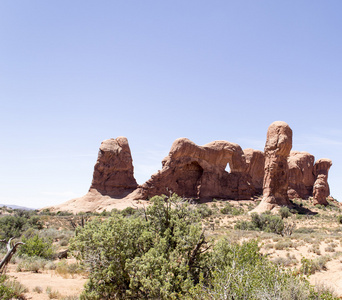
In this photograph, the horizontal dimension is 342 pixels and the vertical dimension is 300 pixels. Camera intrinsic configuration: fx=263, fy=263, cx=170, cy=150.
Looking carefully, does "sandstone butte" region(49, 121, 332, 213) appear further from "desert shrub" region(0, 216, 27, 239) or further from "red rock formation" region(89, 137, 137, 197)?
"desert shrub" region(0, 216, 27, 239)

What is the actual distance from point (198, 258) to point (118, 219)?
2.23 metres

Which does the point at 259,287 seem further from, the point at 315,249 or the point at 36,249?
the point at 36,249

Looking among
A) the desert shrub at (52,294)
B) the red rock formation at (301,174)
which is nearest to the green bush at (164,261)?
the desert shrub at (52,294)

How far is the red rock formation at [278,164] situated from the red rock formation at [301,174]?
56.6 feet

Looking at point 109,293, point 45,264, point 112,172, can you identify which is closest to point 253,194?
point 112,172

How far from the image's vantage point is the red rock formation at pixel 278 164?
34.2m

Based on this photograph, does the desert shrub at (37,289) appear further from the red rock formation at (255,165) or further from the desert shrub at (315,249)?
the red rock formation at (255,165)

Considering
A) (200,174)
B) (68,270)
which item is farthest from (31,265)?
(200,174)

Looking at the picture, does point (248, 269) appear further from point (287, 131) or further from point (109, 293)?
point (287, 131)

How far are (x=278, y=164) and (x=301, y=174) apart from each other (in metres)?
24.5

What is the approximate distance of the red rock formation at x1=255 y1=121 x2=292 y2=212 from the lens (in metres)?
34.2

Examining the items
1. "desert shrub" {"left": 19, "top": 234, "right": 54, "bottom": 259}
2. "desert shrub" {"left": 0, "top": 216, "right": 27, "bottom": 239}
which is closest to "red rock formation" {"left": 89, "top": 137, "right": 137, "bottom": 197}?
"desert shrub" {"left": 0, "top": 216, "right": 27, "bottom": 239}

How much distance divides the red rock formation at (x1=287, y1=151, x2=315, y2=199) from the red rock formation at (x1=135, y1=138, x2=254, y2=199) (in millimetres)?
11530

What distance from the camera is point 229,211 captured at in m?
34.2
